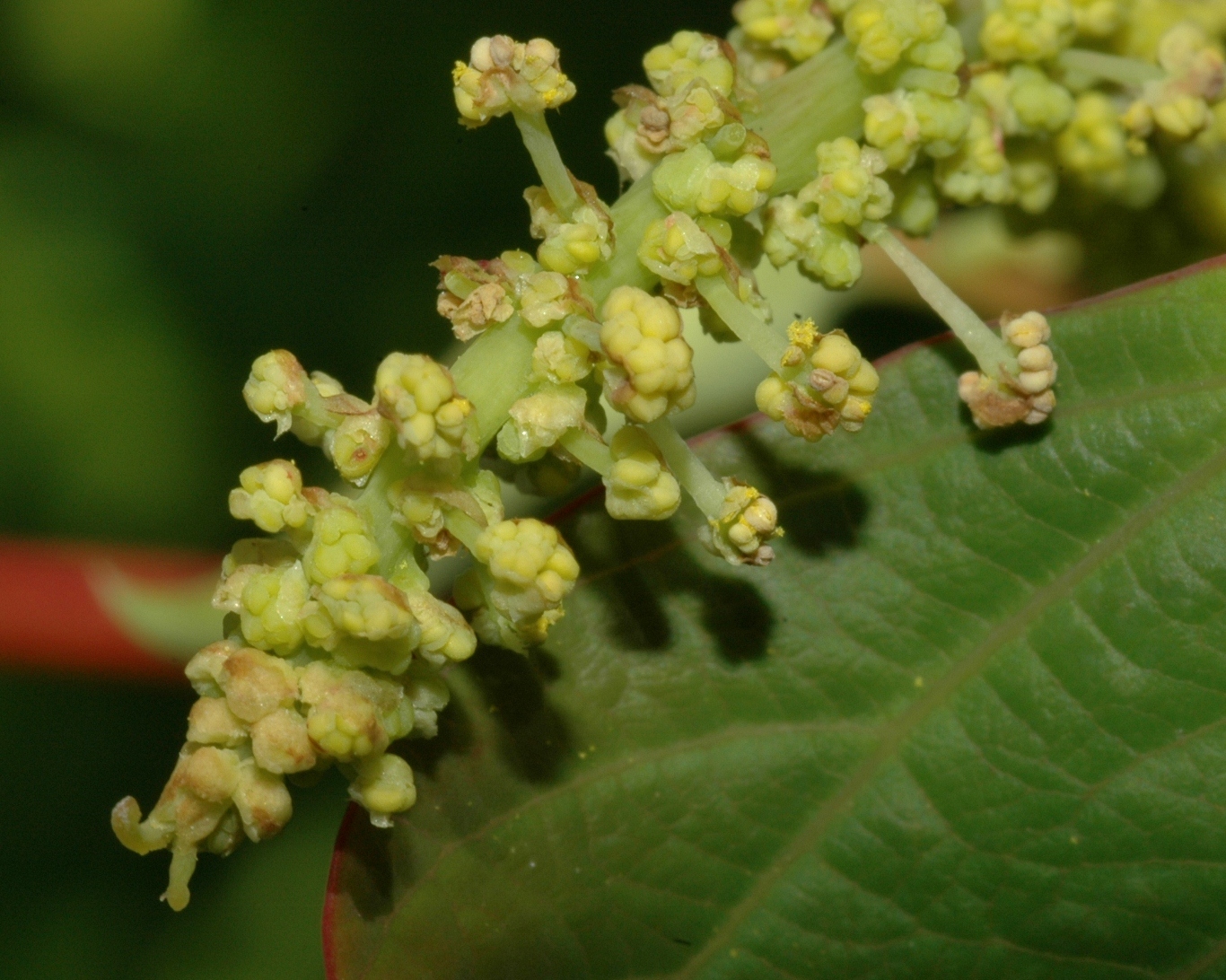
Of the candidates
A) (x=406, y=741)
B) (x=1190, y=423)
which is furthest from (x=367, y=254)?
(x=1190, y=423)

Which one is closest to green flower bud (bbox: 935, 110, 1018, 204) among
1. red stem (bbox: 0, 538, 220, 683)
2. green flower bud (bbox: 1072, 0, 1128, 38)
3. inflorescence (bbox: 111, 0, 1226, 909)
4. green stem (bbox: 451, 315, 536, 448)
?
inflorescence (bbox: 111, 0, 1226, 909)

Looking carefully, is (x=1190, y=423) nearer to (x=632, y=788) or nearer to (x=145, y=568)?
(x=632, y=788)

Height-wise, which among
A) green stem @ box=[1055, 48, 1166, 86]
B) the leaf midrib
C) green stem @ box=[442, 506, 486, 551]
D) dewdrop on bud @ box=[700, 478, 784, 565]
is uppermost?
green stem @ box=[442, 506, 486, 551]

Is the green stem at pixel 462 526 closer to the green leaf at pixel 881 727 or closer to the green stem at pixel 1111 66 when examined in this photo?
the green leaf at pixel 881 727

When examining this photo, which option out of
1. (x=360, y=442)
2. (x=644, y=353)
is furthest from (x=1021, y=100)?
(x=360, y=442)

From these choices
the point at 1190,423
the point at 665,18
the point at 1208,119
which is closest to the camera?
the point at 1190,423

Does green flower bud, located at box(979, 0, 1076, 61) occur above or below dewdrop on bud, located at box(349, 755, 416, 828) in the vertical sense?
above

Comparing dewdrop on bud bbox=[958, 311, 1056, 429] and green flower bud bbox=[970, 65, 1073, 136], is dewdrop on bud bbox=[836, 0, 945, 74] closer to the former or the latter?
green flower bud bbox=[970, 65, 1073, 136]
